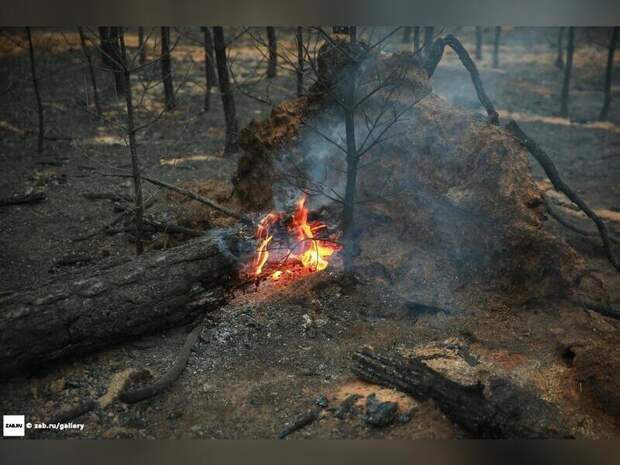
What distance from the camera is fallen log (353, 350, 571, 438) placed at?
4293 mm

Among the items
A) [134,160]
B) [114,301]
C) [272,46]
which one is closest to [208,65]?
[272,46]

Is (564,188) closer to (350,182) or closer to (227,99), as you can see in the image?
(350,182)

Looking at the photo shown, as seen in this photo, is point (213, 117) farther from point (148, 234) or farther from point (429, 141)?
point (429, 141)

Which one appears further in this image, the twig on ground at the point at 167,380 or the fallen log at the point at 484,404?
the twig on ground at the point at 167,380

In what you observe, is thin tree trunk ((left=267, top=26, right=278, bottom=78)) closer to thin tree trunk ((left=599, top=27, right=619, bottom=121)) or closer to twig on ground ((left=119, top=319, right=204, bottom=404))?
twig on ground ((left=119, top=319, right=204, bottom=404))

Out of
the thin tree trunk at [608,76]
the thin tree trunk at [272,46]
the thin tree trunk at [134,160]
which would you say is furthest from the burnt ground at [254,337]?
the thin tree trunk at [608,76]

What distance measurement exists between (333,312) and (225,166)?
3.98m

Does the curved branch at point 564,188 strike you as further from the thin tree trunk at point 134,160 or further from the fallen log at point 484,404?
the thin tree trunk at point 134,160

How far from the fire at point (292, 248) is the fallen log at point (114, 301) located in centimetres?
29

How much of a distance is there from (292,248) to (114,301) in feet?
5.74

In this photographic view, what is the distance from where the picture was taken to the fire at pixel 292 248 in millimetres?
5734

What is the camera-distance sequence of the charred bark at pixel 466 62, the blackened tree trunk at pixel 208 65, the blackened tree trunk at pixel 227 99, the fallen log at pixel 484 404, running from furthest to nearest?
1. the blackened tree trunk at pixel 208 65
2. the blackened tree trunk at pixel 227 99
3. the charred bark at pixel 466 62
4. the fallen log at pixel 484 404

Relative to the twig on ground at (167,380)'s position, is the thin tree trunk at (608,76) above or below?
above

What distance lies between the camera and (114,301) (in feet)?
16.0
